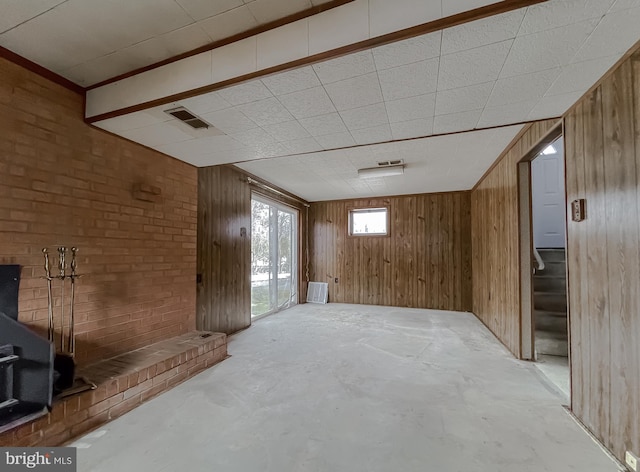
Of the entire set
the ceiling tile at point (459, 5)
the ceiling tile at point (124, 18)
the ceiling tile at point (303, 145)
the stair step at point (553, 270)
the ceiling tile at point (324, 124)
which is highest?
the ceiling tile at point (124, 18)

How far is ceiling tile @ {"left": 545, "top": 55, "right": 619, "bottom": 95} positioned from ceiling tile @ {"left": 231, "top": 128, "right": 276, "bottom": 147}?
217 centimetres

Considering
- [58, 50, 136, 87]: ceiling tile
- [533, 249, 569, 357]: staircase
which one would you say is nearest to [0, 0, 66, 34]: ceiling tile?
[58, 50, 136, 87]: ceiling tile

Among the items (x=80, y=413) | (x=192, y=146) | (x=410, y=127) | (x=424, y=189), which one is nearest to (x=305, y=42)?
(x=410, y=127)

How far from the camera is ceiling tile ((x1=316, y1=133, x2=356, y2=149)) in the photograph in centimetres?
266

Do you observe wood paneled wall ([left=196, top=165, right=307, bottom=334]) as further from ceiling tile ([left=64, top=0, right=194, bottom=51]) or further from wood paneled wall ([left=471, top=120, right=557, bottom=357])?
wood paneled wall ([left=471, top=120, right=557, bottom=357])

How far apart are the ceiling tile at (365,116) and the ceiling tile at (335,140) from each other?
0.17m

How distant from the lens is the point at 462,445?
5.65ft

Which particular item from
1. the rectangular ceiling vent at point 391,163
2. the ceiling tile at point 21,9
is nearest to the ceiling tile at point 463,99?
the rectangular ceiling vent at point 391,163

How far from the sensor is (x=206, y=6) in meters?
1.52

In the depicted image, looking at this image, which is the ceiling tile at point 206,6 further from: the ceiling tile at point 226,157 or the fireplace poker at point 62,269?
the fireplace poker at point 62,269

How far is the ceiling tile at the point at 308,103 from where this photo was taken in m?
1.93

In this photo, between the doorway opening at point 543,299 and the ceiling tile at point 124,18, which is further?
the doorway opening at point 543,299

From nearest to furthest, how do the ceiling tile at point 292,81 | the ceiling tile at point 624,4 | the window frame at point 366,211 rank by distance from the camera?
1. the ceiling tile at point 624,4
2. the ceiling tile at point 292,81
3. the window frame at point 366,211

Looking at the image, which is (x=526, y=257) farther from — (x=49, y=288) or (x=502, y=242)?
(x=49, y=288)
